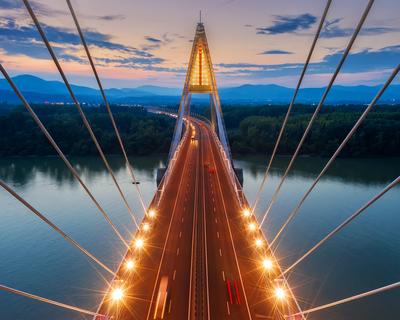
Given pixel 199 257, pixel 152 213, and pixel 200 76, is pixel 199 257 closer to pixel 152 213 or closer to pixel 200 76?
pixel 152 213

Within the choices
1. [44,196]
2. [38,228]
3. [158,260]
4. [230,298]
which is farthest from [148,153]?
[230,298]

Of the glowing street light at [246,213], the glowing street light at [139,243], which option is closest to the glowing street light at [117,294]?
the glowing street light at [139,243]

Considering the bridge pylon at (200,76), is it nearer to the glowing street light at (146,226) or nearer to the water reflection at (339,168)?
the water reflection at (339,168)

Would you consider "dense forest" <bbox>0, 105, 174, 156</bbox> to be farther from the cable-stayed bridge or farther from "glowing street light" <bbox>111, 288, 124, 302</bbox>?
"glowing street light" <bbox>111, 288, 124, 302</bbox>

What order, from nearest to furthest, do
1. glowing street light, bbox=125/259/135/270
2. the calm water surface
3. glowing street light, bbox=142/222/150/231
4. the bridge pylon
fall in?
1. glowing street light, bbox=125/259/135/270
2. the calm water surface
3. glowing street light, bbox=142/222/150/231
4. the bridge pylon

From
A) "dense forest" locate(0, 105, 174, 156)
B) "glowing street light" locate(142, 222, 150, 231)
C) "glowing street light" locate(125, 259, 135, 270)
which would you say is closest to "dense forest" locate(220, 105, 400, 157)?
"dense forest" locate(0, 105, 174, 156)

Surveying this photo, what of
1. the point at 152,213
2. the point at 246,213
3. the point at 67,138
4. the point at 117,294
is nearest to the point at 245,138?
the point at 67,138
